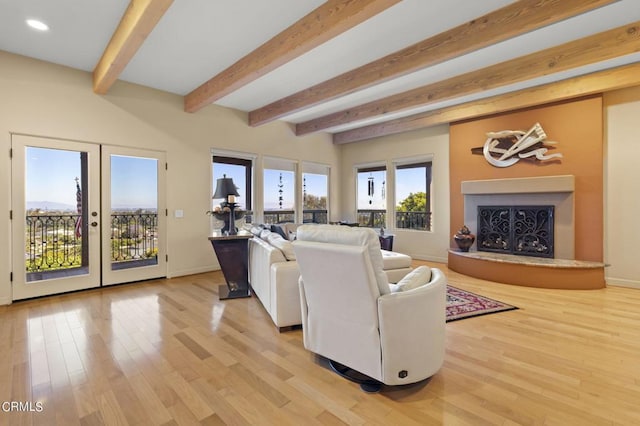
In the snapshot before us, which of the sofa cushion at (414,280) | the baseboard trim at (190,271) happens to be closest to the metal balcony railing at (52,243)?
the baseboard trim at (190,271)

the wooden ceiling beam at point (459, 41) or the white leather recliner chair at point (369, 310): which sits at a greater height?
the wooden ceiling beam at point (459, 41)

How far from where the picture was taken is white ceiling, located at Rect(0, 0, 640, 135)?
2.75 metres

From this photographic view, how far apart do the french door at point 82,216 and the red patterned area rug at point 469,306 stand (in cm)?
434

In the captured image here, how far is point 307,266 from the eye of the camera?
2.10 meters

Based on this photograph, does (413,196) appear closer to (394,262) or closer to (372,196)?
(372,196)

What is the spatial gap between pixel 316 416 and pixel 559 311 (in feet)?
10.1

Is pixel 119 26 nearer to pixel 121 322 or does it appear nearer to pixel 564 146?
pixel 121 322

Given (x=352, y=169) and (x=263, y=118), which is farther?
(x=352, y=169)

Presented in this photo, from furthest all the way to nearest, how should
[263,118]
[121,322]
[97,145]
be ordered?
[263,118]
[97,145]
[121,322]

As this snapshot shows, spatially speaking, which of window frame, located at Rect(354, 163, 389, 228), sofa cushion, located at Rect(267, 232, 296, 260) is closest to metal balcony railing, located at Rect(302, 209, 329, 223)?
window frame, located at Rect(354, 163, 389, 228)

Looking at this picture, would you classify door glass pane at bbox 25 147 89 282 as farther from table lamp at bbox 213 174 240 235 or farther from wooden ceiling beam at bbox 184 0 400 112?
wooden ceiling beam at bbox 184 0 400 112

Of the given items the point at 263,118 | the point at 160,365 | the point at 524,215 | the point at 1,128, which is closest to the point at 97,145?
the point at 1,128

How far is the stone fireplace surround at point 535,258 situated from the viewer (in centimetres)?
404

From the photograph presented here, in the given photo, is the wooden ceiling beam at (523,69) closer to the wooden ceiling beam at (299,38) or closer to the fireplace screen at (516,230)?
the fireplace screen at (516,230)
